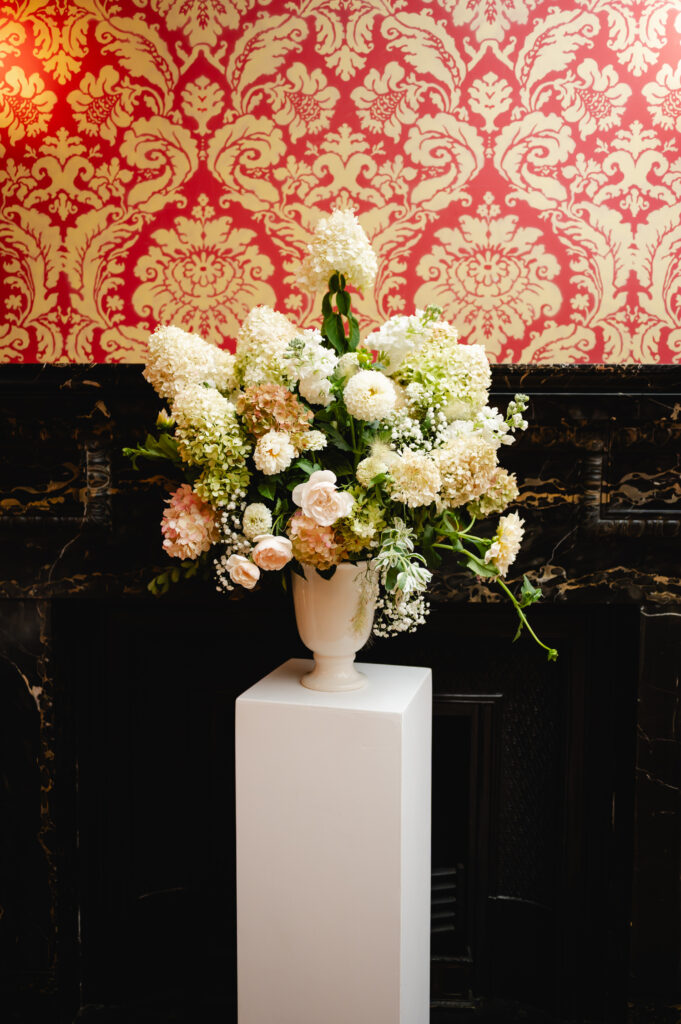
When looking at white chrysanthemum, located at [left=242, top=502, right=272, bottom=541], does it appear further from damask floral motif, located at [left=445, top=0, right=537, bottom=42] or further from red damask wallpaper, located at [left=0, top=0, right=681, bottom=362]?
damask floral motif, located at [left=445, top=0, right=537, bottom=42]

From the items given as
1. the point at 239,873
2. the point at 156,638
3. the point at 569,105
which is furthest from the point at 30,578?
the point at 569,105

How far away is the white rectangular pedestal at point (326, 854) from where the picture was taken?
4.17ft

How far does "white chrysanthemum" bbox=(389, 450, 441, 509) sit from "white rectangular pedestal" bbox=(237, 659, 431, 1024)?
1.26 ft

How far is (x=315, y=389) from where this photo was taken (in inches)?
46.5

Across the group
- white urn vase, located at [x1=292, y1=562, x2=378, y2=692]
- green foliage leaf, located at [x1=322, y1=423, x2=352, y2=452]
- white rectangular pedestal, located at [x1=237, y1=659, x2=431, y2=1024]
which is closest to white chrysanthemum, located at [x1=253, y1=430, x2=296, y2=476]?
green foliage leaf, located at [x1=322, y1=423, x2=352, y2=452]

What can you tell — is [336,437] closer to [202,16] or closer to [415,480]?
[415,480]

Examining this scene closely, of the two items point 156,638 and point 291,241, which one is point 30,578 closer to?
point 156,638

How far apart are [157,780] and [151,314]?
3.81ft

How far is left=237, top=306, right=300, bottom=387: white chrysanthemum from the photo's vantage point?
47.1 inches

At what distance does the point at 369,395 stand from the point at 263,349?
21 cm

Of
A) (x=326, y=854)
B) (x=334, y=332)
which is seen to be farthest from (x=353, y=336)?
(x=326, y=854)

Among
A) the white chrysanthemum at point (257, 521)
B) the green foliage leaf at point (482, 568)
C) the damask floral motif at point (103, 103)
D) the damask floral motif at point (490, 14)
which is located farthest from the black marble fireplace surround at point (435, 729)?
the damask floral motif at point (490, 14)

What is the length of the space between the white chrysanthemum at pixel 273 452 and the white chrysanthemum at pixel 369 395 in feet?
0.38

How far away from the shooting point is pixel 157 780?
1.88 meters
